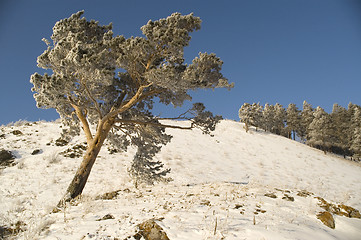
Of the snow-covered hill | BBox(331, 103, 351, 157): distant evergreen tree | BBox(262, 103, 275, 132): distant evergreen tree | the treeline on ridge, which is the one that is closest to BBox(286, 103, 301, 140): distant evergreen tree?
the treeline on ridge

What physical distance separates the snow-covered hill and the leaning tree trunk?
2.11ft

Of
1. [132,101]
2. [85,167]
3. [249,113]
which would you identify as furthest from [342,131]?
[85,167]

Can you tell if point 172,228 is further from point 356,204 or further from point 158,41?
point 356,204

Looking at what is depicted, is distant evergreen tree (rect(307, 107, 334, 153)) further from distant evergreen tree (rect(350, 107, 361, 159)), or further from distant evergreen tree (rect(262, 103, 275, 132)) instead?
distant evergreen tree (rect(262, 103, 275, 132))

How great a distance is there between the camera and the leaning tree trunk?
8.38 metres

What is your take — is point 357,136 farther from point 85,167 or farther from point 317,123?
point 85,167

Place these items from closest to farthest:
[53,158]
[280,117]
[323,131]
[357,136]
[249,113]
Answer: [53,158] < [357,136] < [323,131] < [249,113] < [280,117]

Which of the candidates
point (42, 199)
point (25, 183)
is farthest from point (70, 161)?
point (42, 199)

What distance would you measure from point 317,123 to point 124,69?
1863 inches

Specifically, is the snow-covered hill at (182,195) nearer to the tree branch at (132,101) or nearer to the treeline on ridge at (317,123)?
the tree branch at (132,101)

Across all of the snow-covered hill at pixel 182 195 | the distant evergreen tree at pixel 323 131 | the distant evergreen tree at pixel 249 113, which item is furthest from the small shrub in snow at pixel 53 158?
the distant evergreen tree at pixel 323 131

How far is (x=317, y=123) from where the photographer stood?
42.7 m

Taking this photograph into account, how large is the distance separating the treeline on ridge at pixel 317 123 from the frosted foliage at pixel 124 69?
1565 inches

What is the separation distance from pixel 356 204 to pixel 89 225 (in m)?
17.3
